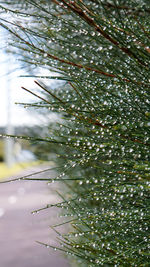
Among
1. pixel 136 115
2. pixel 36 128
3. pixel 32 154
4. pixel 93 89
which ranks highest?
pixel 36 128

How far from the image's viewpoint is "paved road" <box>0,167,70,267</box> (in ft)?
15.1

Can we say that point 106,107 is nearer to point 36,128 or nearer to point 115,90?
point 115,90

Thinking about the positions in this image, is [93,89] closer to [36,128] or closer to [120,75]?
[120,75]

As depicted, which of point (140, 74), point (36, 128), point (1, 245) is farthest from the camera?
point (1, 245)

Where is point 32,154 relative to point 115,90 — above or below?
above

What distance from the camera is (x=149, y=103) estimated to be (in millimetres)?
1073

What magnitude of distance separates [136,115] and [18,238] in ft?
16.5

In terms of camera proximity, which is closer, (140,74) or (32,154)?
(140,74)

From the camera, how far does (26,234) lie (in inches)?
232

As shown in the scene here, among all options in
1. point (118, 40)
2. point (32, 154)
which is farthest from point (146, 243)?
point (32, 154)

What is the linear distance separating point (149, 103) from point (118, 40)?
0.68ft

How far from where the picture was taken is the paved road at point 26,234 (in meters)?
4.60

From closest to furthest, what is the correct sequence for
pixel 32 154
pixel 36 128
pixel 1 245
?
pixel 32 154 < pixel 36 128 < pixel 1 245

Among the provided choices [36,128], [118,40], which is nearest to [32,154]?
[36,128]
